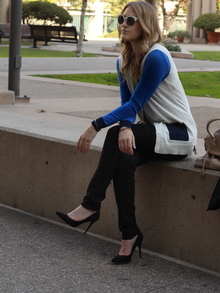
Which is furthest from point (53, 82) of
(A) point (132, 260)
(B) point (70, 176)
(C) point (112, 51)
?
(C) point (112, 51)

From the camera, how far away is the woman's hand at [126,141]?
2973 millimetres

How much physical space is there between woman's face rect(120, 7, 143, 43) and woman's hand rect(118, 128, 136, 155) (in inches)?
25.8

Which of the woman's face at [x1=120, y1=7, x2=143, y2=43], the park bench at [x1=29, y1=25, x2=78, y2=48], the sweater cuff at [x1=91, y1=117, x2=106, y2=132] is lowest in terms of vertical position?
the sweater cuff at [x1=91, y1=117, x2=106, y2=132]

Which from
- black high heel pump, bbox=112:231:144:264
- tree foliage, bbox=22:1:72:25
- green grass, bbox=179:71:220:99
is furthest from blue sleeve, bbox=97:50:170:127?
tree foliage, bbox=22:1:72:25

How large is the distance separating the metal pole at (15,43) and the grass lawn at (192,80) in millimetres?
3795

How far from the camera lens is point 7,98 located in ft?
22.5

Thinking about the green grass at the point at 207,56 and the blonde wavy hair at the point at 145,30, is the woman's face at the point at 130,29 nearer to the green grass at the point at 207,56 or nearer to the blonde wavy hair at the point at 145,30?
the blonde wavy hair at the point at 145,30

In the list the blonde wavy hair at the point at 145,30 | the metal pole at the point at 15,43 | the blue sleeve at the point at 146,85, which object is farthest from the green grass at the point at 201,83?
the blue sleeve at the point at 146,85

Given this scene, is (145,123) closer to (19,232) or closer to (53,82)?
(19,232)

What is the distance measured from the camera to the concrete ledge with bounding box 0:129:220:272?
10.0 ft

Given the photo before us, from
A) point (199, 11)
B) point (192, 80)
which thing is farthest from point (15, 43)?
point (199, 11)

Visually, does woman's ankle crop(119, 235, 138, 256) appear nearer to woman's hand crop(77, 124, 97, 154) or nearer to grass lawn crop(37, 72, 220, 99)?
woman's hand crop(77, 124, 97, 154)

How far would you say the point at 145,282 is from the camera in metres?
2.84

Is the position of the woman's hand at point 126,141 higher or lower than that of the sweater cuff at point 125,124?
lower
